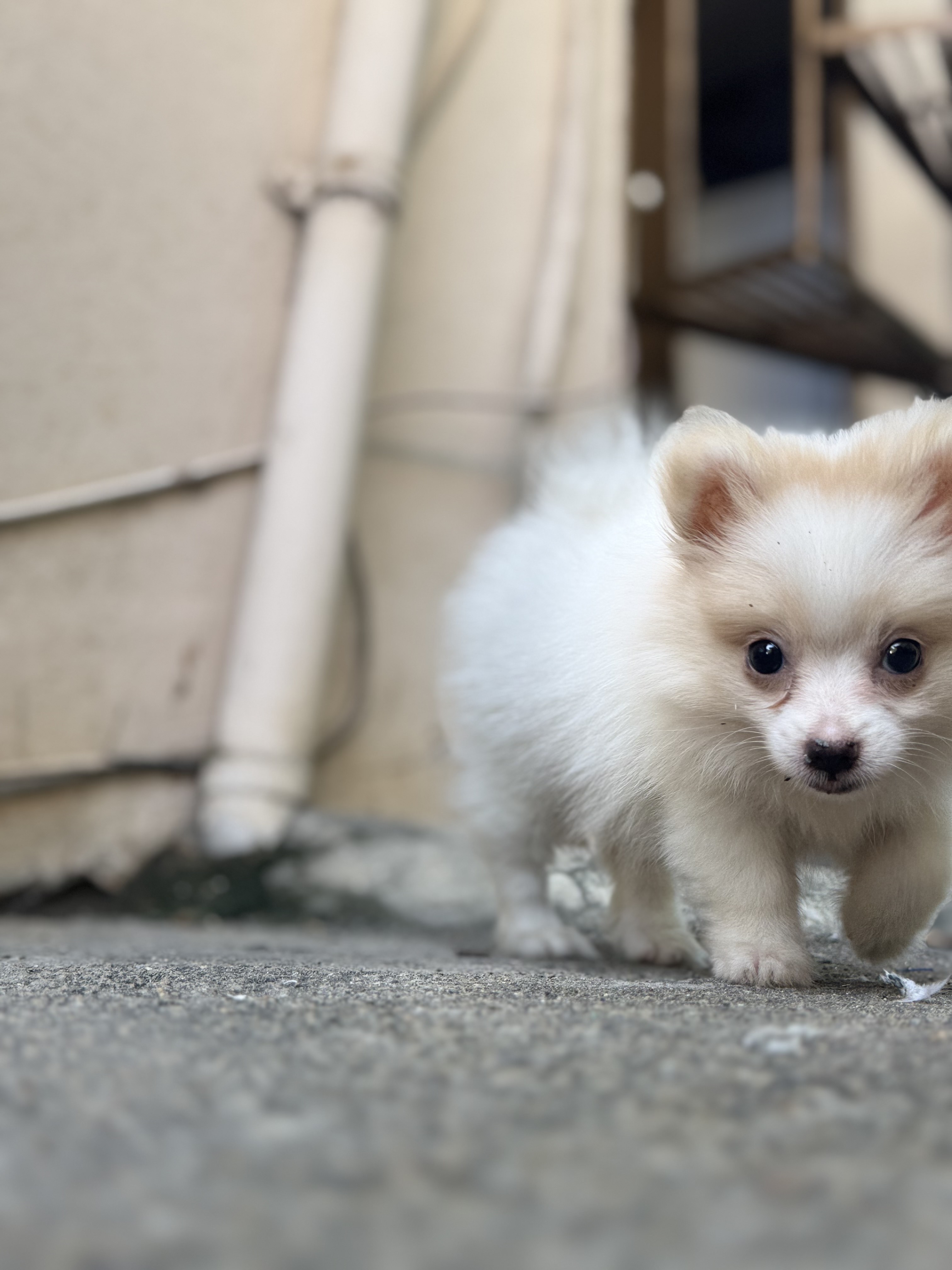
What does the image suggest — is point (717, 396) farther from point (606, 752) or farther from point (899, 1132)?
point (899, 1132)

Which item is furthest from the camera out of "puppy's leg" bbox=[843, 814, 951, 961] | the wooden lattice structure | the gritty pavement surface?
the wooden lattice structure

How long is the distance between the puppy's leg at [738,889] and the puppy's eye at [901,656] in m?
0.36

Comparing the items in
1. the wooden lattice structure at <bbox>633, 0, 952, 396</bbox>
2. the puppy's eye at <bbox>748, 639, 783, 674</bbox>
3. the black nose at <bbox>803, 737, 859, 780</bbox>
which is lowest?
the black nose at <bbox>803, 737, 859, 780</bbox>

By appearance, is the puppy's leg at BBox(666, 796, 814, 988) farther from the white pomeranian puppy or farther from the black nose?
the black nose

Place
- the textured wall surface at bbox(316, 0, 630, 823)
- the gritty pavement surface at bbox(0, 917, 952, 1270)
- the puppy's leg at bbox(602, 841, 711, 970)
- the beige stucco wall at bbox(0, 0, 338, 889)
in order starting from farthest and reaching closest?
the textured wall surface at bbox(316, 0, 630, 823)
the beige stucco wall at bbox(0, 0, 338, 889)
the puppy's leg at bbox(602, 841, 711, 970)
the gritty pavement surface at bbox(0, 917, 952, 1270)

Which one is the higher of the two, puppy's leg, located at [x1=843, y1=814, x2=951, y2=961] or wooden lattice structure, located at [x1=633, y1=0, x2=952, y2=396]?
wooden lattice structure, located at [x1=633, y1=0, x2=952, y2=396]

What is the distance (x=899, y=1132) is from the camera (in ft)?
3.12

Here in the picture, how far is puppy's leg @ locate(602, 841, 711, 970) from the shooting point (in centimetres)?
252

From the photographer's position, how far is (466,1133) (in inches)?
36.6

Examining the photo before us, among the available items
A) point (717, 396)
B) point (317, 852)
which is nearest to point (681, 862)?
point (317, 852)

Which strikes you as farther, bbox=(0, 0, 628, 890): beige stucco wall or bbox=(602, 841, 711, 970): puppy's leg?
bbox=(0, 0, 628, 890): beige stucco wall

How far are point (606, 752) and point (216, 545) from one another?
2.18 meters

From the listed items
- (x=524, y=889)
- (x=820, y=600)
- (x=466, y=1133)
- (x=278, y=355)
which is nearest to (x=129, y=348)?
(x=278, y=355)

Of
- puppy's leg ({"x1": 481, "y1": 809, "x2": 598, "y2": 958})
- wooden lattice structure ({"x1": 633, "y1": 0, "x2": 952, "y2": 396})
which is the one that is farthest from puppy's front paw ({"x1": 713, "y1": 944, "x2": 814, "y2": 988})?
wooden lattice structure ({"x1": 633, "y1": 0, "x2": 952, "y2": 396})
